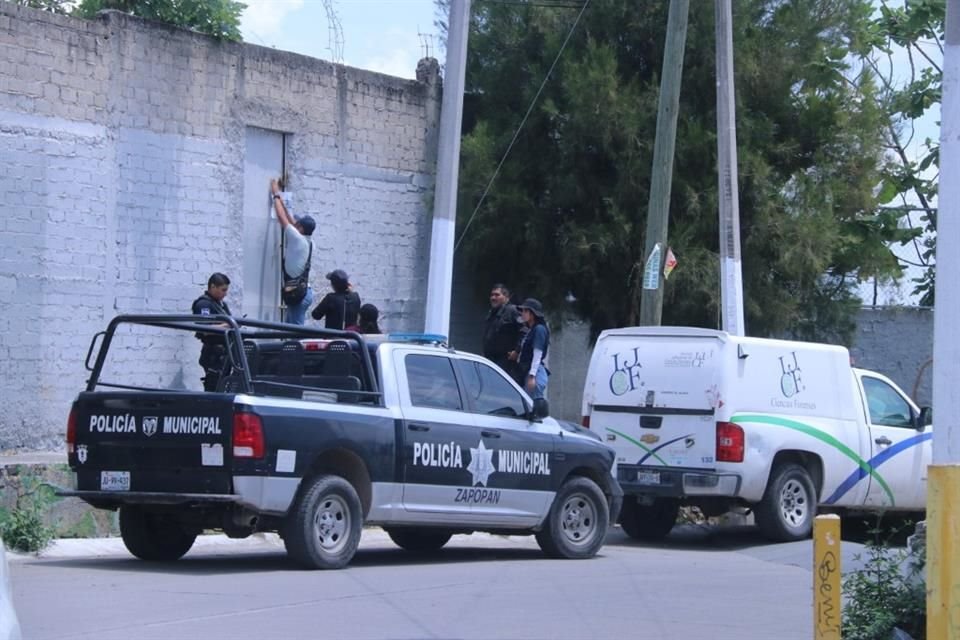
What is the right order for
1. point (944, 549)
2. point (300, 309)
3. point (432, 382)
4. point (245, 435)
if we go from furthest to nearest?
1. point (300, 309)
2. point (432, 382)
3. point (245, 435)
4. point (944, 549)

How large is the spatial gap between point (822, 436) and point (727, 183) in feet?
14.1

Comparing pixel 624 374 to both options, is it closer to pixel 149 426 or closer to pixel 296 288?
pixel 296 288

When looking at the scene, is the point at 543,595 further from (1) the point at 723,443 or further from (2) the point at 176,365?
(2) the point at 176,365

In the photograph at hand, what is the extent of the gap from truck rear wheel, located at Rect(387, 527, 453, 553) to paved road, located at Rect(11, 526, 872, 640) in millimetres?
116

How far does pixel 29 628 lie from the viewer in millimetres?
8391

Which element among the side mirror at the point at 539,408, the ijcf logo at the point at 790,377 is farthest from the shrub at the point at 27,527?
the ijcf logo at the point at 790,377

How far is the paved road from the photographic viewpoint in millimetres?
8711

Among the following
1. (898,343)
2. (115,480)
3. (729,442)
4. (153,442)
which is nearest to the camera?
(153,442)

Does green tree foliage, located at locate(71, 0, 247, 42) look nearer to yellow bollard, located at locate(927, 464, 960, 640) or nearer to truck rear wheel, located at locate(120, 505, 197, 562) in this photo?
truck rear wheel, located at locate(120, 505, 197, 562)

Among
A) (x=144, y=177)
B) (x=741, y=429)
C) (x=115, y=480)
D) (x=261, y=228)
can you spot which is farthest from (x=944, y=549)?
(x=261, y=228)

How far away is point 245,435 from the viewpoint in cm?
1041

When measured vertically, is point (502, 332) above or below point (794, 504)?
above

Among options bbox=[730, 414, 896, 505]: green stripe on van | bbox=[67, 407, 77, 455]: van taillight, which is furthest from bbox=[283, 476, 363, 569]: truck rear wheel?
bbox=[730, 414, 896, 505]: green stripe on van

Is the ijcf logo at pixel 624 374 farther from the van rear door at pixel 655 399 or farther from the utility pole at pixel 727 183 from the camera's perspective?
the utility pole at pixel 727 183
